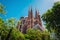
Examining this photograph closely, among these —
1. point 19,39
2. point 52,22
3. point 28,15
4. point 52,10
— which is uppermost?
point 28,15

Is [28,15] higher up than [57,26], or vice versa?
[28,15]

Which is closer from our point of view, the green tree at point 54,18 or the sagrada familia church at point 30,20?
the green tree at point 54,18

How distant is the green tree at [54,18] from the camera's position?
31969 millimetres

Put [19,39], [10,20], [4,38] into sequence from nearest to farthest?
[10,20], [4,38], [19,39]

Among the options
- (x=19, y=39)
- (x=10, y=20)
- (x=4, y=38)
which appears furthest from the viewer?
(x=19, y=39)

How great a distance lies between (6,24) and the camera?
29.4 m

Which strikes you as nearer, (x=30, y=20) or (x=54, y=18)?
(x=54, y=18)

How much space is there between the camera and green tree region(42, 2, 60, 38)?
3197 cm

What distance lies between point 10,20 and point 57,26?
8.21m

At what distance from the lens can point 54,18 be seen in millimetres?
32031

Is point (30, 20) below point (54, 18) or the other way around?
the other way around

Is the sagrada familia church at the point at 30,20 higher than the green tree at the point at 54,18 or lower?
higher

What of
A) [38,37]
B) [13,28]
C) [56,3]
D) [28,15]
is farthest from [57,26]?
[28,15]

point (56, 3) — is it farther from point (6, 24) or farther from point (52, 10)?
point (6, 24)
